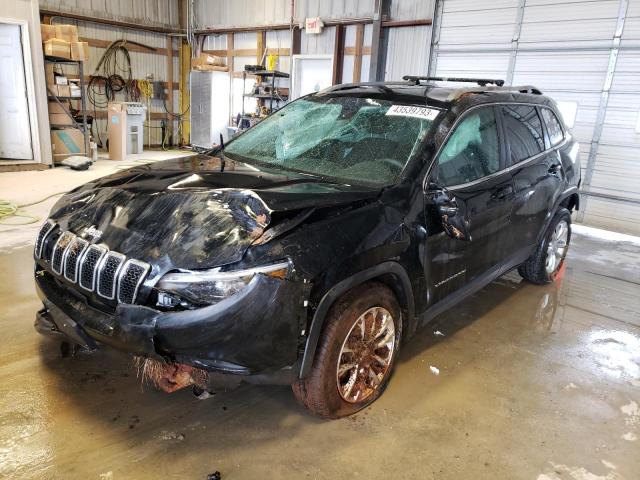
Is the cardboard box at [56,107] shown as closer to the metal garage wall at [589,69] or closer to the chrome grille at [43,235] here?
the metal garage wall at [589,69]

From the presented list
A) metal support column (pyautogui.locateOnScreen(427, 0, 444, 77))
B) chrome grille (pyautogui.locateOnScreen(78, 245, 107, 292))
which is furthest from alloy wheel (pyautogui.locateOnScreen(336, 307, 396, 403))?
metal support column (pyautogui.locateOnScreen(427, 0, 444, 77))

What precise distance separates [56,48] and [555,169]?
9.23m

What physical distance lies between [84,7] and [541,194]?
12.9 metres

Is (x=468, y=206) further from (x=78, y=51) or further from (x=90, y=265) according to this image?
(x=78, y=51)

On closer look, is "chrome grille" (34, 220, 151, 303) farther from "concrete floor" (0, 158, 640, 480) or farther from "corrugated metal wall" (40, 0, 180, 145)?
"corrugated metal wall" (40, 0, 180, 145)

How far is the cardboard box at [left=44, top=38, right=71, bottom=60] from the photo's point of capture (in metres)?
9.27

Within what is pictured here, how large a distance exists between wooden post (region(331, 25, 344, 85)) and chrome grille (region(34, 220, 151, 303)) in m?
9.67

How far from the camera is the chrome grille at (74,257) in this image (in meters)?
2.19

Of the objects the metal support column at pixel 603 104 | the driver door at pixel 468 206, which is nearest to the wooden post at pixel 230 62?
the metal support column at pixel 603 104

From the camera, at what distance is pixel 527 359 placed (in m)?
3.23

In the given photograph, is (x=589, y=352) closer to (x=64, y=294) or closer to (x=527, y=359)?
(x=527, y=359)

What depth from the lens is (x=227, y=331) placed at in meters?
1.90

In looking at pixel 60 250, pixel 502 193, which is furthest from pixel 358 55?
pixel 60 250

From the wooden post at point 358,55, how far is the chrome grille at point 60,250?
30.6 ft
